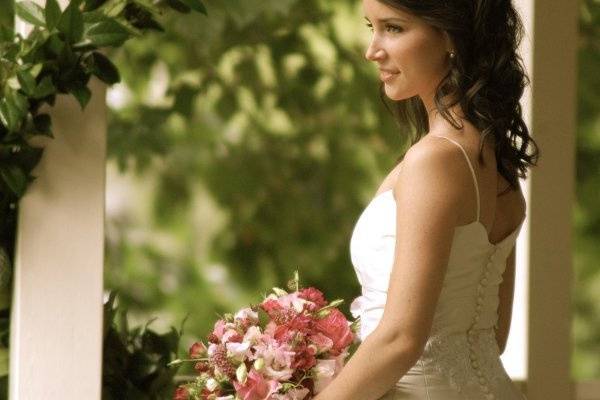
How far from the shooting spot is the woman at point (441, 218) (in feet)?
6.45

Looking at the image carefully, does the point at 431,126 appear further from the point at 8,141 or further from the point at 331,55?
the point at 331,55

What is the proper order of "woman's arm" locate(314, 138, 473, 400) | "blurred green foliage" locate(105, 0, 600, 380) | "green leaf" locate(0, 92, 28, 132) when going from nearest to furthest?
"woman's arm" locate(314, 138, 473, 400) → "green leaf" locate(0, 92, 28, 132) → "blurred green foliage" locate(105, 0, 600, 380)

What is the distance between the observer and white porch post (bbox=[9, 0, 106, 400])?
244cm

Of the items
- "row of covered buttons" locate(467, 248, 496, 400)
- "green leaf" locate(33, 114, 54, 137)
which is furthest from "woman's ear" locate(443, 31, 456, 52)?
"green leaf" locate(33, 114, 54, 137)

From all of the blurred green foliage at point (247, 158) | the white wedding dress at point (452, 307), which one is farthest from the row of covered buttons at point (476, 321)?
the blurred green foliage at point (247, 158)

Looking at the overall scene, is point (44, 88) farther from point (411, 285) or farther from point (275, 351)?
point (411, 285)

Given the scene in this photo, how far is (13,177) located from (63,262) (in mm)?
209

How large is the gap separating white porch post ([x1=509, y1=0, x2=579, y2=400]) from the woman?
3.37 ft

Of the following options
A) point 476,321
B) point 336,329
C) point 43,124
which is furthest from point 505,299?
point 43,124

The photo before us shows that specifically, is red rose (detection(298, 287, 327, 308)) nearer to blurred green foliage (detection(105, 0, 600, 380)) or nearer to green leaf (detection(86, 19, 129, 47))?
green leaf (detection(86, 19, 129, 47))

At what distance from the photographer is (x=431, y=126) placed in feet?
7.09

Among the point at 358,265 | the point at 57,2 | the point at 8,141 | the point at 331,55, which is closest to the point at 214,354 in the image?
the point at 358,265

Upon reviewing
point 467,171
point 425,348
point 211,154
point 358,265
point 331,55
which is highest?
point 331,55

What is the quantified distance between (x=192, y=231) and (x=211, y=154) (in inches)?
12.3
